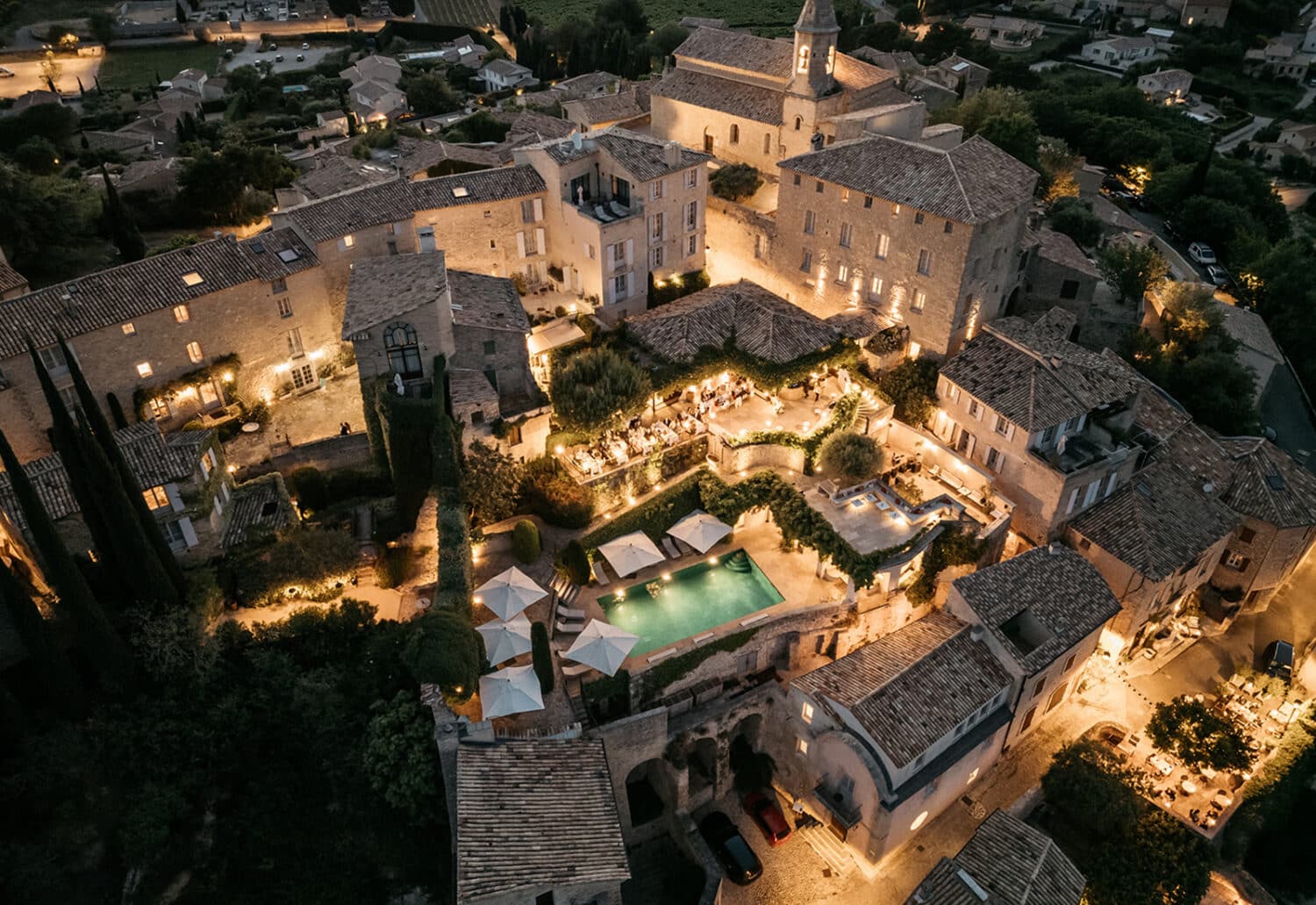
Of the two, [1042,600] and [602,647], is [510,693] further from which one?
[1042,600]

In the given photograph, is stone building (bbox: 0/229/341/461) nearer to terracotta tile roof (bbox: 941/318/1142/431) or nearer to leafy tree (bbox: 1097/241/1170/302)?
terracotta tile roof (bbox: 941/318/1142/431)

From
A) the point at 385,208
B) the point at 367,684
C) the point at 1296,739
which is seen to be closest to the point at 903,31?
the point at 385,208

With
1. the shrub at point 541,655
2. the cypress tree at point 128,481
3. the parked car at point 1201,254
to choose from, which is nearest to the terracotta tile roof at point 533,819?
the shrub at point 541,655

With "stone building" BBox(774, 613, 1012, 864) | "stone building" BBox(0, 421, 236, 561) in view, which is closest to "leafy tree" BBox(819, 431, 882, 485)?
"stone building" BBox(774, 613, 1012, 864)

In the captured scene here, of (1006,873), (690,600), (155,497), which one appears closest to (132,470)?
(155,497)

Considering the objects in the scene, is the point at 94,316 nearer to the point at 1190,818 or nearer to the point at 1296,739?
the point at 1190,818

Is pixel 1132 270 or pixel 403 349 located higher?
pixel 403 349
